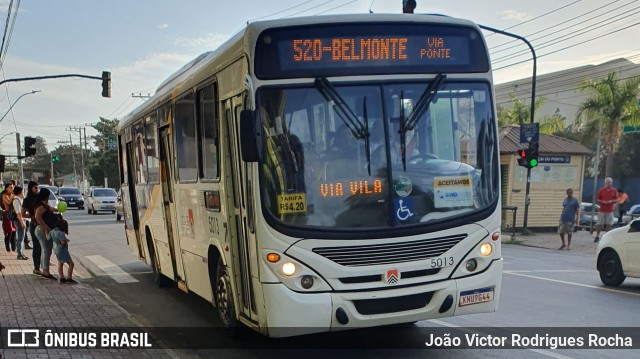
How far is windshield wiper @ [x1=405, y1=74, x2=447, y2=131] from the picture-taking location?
17.5 feet

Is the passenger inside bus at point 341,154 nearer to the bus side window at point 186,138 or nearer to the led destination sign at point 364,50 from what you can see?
the led destination sign at point 364,50

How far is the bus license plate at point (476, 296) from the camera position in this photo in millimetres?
5434

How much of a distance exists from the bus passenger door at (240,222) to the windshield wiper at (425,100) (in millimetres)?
1583

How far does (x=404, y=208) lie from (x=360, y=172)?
1.73 ft

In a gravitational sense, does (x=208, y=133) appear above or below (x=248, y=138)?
above

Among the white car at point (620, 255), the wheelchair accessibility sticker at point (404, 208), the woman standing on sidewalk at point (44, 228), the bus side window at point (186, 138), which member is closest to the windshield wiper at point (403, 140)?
the wheelchair accessibility sticker at point (404, 208)

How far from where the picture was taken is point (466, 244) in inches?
215

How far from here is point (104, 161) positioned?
83.5 m

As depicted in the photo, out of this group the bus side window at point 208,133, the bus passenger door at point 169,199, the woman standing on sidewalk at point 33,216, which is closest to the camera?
the bus side window at point 208,133

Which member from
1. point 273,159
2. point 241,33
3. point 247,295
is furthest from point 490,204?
point 241,33

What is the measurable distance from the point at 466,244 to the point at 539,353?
1.58 m

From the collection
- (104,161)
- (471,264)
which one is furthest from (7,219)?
(104,161)

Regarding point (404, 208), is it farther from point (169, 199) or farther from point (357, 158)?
point (169, 199)

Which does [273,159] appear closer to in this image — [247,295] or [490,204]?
Answer: [247,295]
